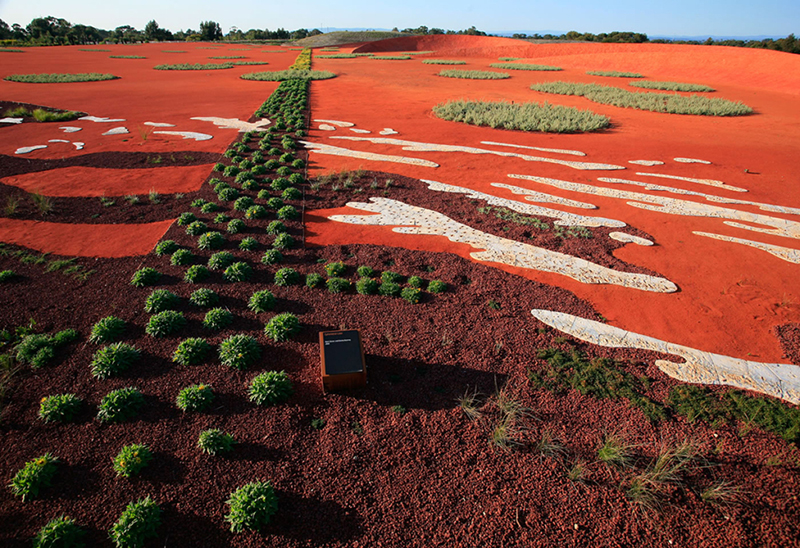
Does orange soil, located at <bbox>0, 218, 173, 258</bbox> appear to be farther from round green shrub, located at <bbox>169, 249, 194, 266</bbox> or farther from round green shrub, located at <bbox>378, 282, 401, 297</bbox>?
round green shrub, located at <bbox>378, 282, 401, 297</bbox>

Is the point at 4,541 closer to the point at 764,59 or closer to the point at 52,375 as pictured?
the point at 52,375

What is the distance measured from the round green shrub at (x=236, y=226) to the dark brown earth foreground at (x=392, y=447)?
2642mm

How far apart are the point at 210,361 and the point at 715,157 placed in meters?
19.4

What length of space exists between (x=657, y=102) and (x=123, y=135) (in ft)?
98.6

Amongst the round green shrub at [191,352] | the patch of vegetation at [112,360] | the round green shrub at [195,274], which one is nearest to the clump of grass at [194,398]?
the round green shrub at [191,352]

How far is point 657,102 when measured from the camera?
24.7 metres

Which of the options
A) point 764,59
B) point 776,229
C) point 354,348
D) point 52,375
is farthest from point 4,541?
point 764,59

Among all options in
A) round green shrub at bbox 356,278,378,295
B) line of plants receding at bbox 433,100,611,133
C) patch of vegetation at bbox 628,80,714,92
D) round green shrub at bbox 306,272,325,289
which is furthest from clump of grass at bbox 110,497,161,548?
patch of vegetation at bbox 628,80,714,92

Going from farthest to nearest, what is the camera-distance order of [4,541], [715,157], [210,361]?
1. [715,157]
2. [210,361]
3. [4,541]

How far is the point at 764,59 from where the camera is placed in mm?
35531

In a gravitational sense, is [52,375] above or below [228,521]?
above

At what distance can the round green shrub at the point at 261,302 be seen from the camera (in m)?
6.69

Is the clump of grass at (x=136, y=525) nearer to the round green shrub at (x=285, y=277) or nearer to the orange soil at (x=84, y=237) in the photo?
the round green shrub at (x=285, y=277)

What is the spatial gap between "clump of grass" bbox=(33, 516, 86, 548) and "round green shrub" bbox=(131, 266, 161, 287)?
14.8 feet
